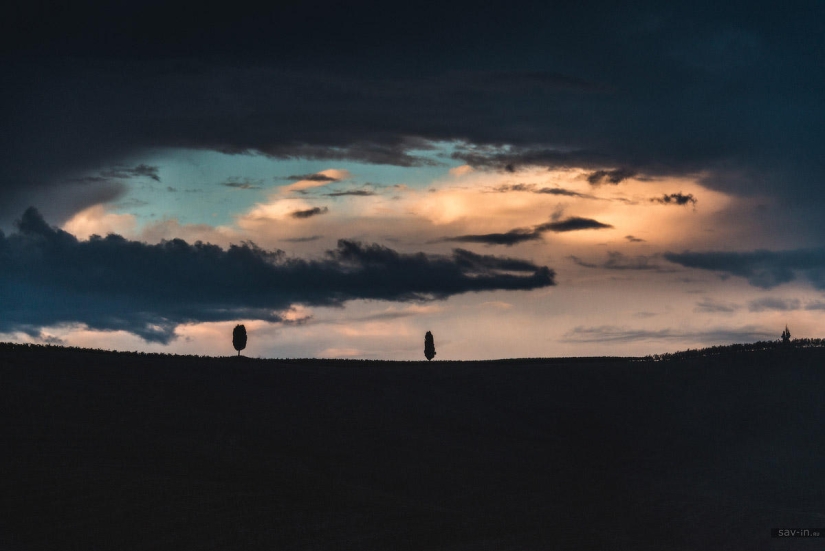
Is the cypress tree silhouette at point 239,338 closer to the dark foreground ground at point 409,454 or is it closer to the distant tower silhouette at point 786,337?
the dark foreground ground at point 409,454

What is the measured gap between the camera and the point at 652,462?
32.5m

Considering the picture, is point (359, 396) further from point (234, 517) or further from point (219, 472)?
point (234, 517)

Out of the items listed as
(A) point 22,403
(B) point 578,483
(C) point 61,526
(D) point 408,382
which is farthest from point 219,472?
(D) point 408,382

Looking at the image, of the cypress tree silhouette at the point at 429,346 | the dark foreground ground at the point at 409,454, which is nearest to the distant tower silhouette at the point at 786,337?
the dark foreground ground at the point at 409,454

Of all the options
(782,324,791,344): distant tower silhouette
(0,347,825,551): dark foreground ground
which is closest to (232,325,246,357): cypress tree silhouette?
(0,347,825,551): dark foreground ground

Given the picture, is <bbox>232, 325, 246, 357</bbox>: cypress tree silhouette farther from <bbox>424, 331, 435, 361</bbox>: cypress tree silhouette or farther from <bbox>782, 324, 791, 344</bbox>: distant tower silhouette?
<bbox>782, 324, 791, 344</bbox>: distant tower silhouette

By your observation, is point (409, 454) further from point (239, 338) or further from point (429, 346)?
point (429, 346)

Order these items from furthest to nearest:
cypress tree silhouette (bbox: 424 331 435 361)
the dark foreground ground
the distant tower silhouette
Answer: cypress tree silhouette (bbox: 424 331 435 361), the distant tower silhouette, the dark foreground ground

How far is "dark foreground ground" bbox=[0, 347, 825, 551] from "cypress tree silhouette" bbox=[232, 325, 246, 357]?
1564 centimetres

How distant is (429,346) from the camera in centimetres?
6869

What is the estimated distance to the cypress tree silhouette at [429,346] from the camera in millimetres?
68438

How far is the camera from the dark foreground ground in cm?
1883

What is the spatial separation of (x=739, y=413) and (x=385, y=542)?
1059 inches

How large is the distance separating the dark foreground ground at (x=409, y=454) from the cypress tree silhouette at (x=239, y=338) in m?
15.6
